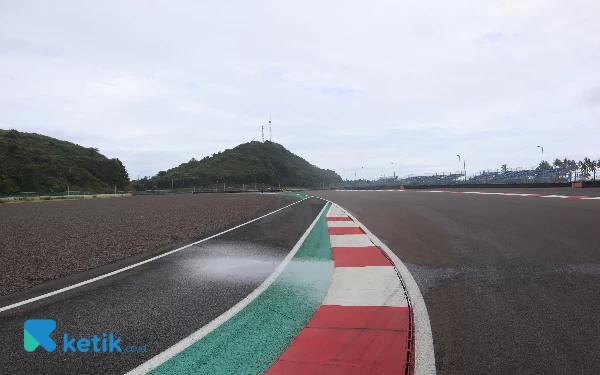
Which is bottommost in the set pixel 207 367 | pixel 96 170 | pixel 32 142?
pixel 207 367

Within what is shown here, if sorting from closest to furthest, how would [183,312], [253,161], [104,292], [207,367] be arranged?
[207,367], [183,312], [104,292], [253,161]

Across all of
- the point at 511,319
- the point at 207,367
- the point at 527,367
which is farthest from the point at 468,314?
the point at 207,367

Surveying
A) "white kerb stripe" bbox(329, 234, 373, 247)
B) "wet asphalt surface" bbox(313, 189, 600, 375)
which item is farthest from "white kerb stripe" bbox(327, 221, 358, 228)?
"wet asphalt surface" bbox(313, 189, 600, 375)

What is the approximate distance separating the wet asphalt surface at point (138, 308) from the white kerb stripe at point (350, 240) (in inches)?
49.6

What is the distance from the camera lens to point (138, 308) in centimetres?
318

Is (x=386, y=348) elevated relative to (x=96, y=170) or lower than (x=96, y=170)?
lower

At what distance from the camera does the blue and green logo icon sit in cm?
255

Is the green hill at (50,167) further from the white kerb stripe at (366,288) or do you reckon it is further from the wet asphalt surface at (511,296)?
the wet asphalt surface at (511,296)

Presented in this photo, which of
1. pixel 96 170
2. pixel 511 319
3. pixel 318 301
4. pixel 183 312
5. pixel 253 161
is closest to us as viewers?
pixel 511 319

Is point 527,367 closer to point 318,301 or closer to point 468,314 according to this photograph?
point 468,314

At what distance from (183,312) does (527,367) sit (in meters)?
2.67

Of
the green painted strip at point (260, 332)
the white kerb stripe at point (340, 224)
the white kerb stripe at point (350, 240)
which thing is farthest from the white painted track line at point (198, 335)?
the white kerb stripe at point (340, 224)

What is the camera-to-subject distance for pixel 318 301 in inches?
129

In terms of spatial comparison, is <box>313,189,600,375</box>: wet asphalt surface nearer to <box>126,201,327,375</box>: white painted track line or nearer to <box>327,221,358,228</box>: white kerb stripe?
<box>126,201,327,375</box>: white painted track line
